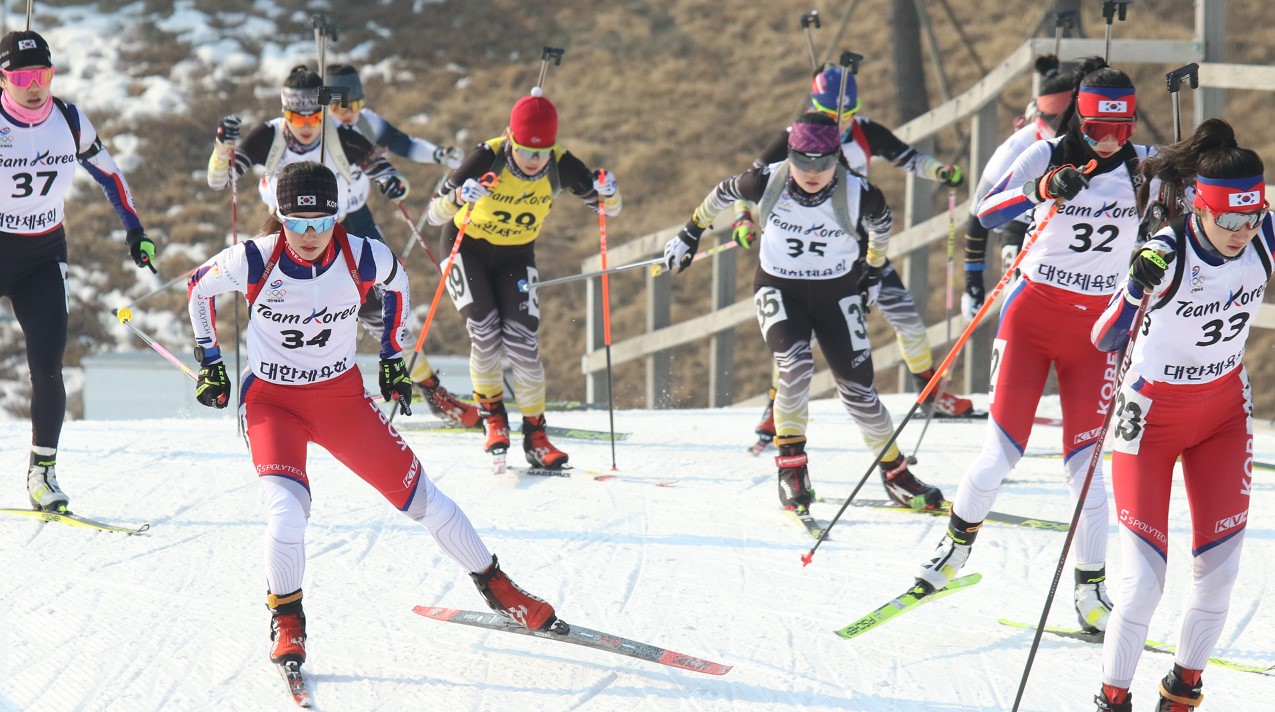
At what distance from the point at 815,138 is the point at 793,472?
1.54 m

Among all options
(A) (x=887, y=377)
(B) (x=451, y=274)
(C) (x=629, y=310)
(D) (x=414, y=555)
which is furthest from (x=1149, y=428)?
(A) (x=887, y=377)

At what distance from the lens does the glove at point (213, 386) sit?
13.5ft

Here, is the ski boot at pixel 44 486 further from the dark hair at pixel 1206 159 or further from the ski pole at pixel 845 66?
the dark hair at pixel 1206 159

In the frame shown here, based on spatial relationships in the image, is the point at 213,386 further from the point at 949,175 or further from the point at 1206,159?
the point at 949,175

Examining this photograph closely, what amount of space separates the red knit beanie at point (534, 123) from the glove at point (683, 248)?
2.75ft

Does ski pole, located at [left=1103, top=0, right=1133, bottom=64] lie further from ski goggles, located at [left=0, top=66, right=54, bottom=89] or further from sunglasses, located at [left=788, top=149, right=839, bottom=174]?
ski goggles, located at [left=0, top=66, right=54, bottom=89]

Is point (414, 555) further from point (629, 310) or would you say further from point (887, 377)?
point (887, 377)

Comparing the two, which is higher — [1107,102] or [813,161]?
[1107,102]

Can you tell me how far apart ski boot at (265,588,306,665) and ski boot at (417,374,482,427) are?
13.1 ft

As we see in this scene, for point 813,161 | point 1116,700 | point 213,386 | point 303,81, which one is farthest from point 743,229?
point 1116,700

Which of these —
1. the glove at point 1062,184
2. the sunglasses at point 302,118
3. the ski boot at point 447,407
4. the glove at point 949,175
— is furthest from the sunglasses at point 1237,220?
the ski boot at point 447,407

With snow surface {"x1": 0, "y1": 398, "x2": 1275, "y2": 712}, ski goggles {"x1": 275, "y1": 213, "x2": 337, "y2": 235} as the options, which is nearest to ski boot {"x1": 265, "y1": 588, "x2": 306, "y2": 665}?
snow surface {"x1": 0, "y1": 398, "x2": 1275, "y2": 712}

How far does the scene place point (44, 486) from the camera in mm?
5758

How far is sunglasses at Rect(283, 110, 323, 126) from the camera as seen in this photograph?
23.7 ft
